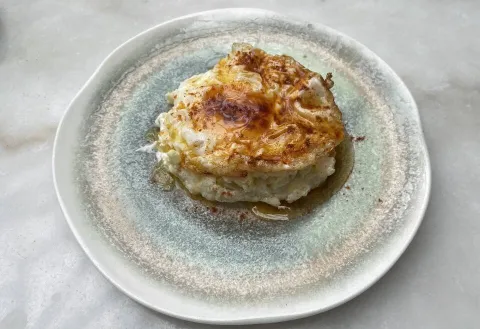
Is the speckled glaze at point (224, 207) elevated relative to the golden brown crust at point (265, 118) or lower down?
lower down

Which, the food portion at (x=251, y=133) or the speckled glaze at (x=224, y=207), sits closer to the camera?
the speckled glaze at (x=224, y=207)

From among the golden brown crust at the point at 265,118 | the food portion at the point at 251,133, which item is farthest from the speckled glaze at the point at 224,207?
the golden brown crust at the point at 265,118

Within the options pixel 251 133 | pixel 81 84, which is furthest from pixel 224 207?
pixel 81 84

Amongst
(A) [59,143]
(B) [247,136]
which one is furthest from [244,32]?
(A) [59,143]

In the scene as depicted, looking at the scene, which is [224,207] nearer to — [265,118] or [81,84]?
[265,118]

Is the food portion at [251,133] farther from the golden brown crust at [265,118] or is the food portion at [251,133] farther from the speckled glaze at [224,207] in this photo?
the speckled glaze at [224,207]
